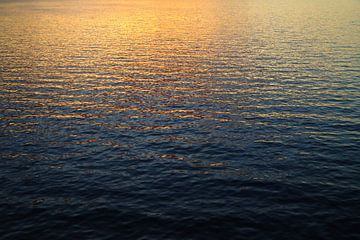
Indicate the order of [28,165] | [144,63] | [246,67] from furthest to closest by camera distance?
[144,63] → [246,67] → [28,165]

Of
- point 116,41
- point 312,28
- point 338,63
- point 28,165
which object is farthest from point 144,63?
point 312,28

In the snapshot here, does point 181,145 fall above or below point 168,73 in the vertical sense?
below

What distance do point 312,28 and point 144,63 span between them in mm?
70965

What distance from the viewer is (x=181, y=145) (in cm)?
4031

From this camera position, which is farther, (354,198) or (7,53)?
(7,53)

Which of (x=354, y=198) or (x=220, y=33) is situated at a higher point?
(x=220, y=33)

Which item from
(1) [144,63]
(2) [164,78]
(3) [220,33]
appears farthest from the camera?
(3) [220,33]

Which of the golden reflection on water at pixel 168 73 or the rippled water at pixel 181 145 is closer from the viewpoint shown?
the rippled water at pixel 181 145

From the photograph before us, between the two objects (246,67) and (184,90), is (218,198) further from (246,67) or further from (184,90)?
(246,67)

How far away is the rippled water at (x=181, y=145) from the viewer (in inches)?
1065

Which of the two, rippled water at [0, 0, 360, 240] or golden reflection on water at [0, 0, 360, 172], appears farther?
golden reflection on water at [0, 0, 360, 172]

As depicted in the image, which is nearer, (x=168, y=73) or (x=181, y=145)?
(x=181, y=145)

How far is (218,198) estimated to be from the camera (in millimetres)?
29891

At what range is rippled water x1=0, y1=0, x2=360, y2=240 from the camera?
27062 millimetres
